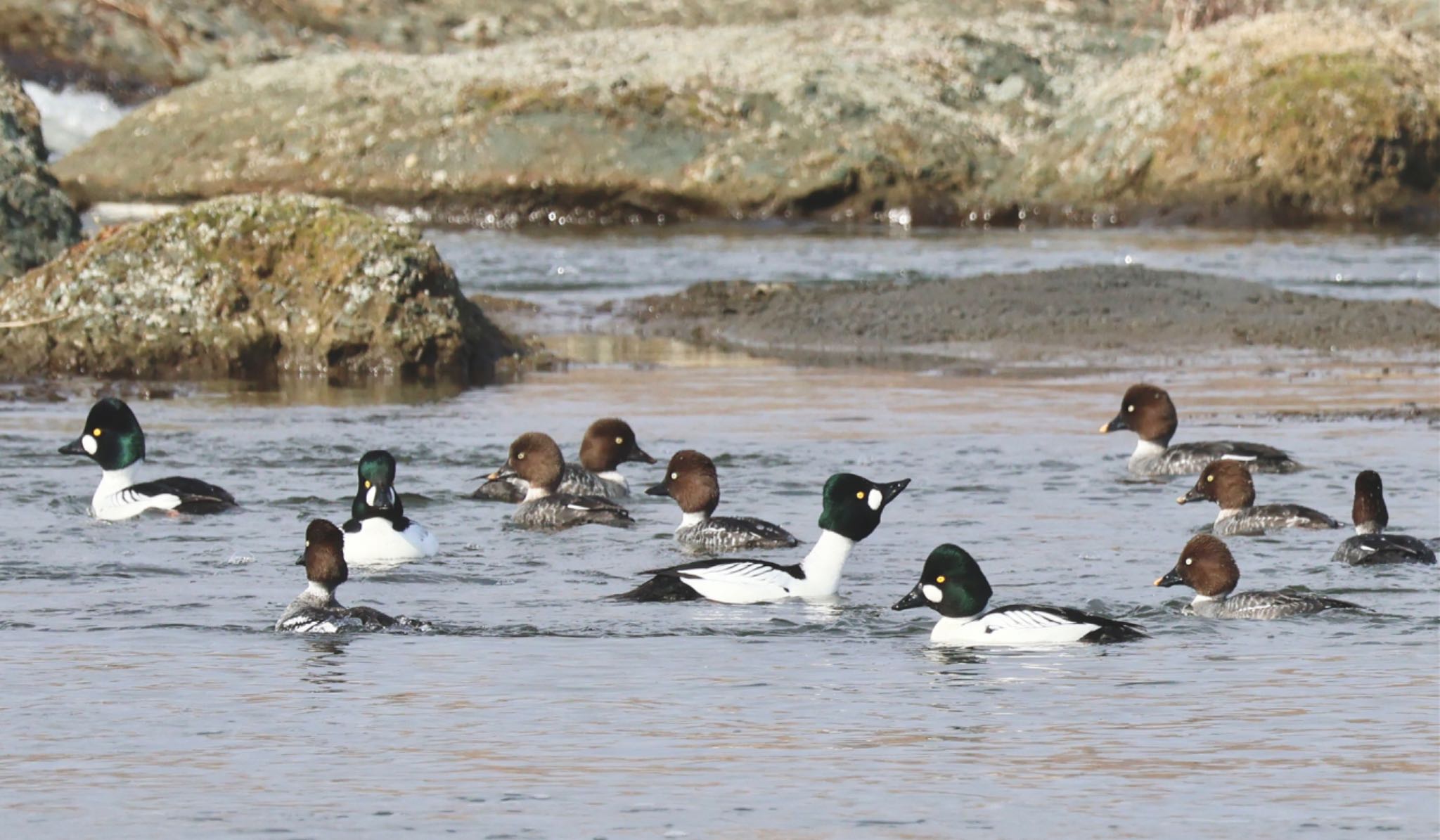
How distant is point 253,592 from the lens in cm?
1030

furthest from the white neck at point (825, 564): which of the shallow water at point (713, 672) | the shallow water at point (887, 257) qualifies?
the shallow water at point (887, 257)

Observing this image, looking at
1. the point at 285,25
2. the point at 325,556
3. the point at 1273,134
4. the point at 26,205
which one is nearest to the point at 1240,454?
the point at 325,556

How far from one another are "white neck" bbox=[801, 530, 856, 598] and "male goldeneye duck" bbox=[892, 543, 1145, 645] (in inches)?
30.5

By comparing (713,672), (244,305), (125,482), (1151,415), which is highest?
(244,305)

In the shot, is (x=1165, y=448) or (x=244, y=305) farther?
(x=244, y=305)

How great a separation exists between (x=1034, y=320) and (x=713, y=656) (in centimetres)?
1195

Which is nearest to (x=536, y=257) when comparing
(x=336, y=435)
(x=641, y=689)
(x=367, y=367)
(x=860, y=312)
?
(x=860, y=312)

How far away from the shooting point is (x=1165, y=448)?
45.5 ft

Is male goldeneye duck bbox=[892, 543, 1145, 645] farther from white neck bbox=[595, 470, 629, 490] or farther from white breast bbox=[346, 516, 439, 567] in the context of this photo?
white neck bbox=[595, 470, 629, 490]

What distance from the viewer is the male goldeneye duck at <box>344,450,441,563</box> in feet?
36.3

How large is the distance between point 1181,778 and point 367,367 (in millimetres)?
12223

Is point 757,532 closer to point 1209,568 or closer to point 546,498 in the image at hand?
point 546,498

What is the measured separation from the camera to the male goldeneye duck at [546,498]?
1216 centimetres

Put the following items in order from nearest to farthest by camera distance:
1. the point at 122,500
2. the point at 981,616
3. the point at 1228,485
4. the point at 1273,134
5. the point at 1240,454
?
the point at 981,616, the point at 1228,485, the point at 122,500, the point at 1240,454, the point at 1273,134
